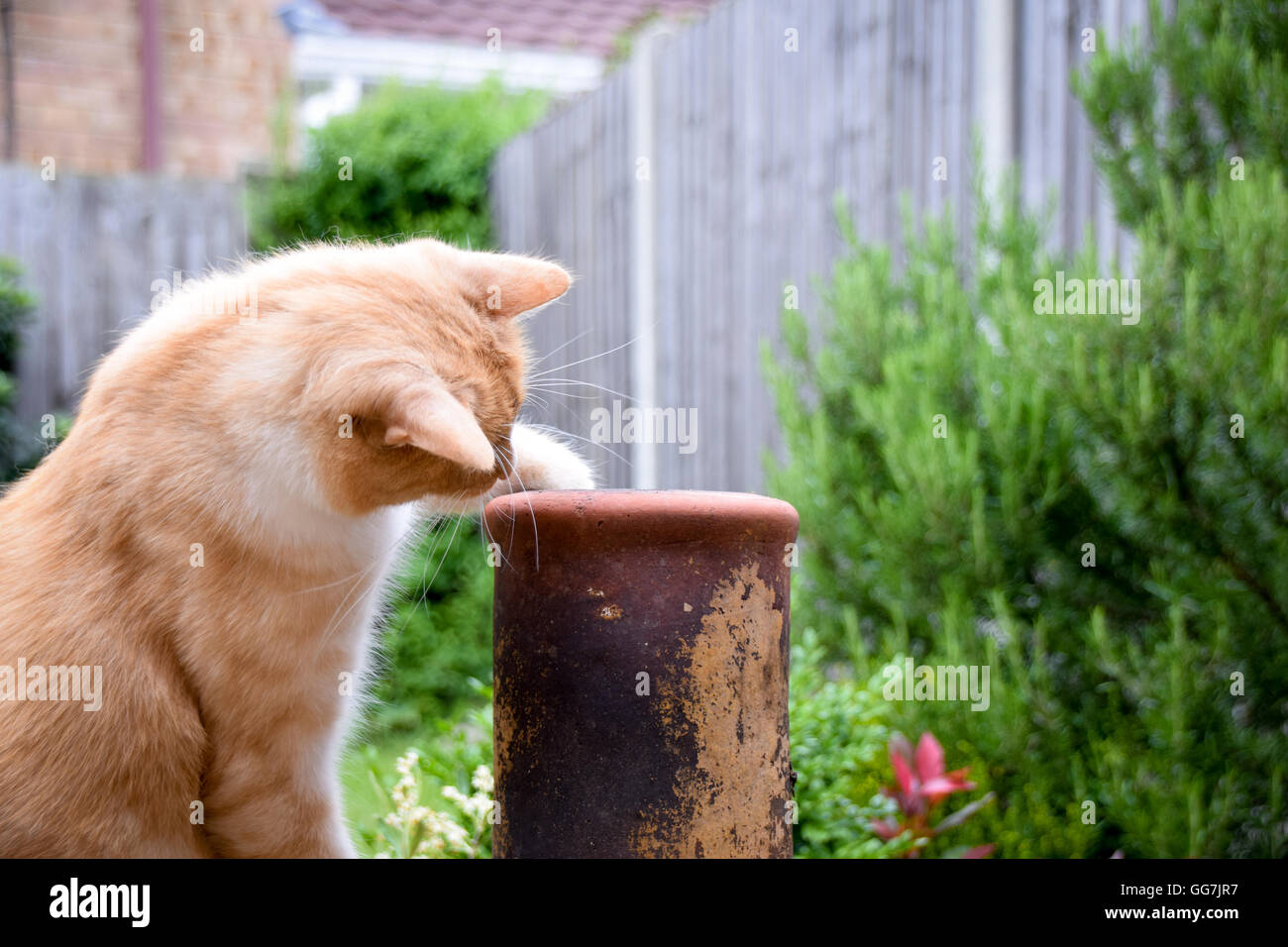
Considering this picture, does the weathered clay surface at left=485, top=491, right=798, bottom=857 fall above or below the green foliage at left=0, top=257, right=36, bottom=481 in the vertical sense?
below

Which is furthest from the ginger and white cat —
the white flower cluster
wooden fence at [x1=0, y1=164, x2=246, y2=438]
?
wooden fence at [x1=0, y1=164, x2=246, y2=438]

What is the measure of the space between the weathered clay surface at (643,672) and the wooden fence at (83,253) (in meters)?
4.47

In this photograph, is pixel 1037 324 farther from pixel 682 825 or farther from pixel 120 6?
pixel 120 6

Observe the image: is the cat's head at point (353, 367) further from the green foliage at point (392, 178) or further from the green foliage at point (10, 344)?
the green foliage at point (392, 178)

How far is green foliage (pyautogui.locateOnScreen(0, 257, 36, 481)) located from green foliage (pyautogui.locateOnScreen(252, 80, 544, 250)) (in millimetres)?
1289

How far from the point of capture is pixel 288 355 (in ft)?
4.99

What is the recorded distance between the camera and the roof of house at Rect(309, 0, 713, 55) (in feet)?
28.5

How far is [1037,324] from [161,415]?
1874 mm

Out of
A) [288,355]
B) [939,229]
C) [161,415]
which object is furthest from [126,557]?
[939,229]

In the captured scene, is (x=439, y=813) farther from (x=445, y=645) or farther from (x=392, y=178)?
(x=392, y=178)

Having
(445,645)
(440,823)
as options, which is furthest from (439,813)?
(445,645)

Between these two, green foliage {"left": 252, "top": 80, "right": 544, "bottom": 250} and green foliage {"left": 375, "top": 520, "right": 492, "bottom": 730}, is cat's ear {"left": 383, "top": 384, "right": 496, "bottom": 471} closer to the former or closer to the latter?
green foliage {"left": 375, "top": 520, "right": 492, "bottom": 730}

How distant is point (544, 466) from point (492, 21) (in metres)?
7.82

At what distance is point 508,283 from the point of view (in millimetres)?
1760
